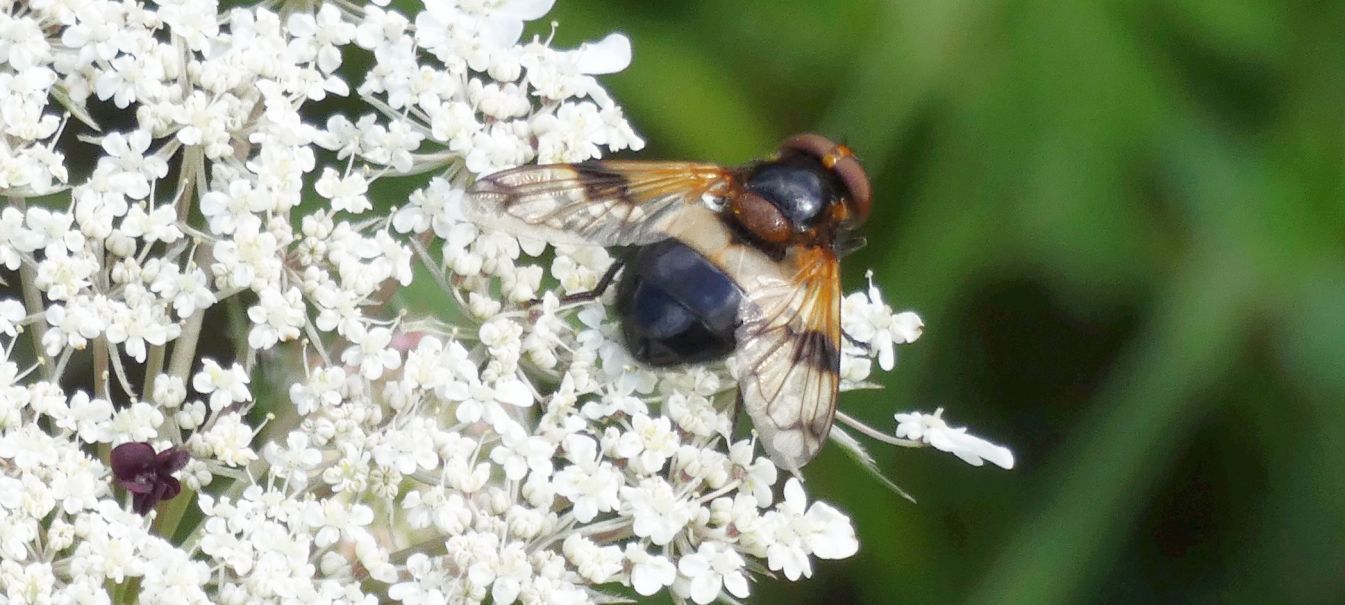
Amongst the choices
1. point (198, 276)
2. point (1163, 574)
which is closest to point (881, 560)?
point (1163, 574)

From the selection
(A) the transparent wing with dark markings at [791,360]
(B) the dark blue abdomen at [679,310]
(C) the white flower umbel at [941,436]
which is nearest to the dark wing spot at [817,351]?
(A) the transparent wing with dark markings at [791,360]

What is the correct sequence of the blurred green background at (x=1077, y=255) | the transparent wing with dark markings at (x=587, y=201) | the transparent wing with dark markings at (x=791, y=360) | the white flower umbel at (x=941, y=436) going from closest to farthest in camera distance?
1. the transparent wing with dark markings at (x=791, y=360)
2. the transparent wing with dark markings at (x=587, y=201)
3. the white flower umbel at (x=941, y=436)
4. the blurred green background at (x=1077, y=255)

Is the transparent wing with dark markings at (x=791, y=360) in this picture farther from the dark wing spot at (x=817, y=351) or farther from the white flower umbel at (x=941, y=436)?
the white flower umbel at (x=941, y=436)

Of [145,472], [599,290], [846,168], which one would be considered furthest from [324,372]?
[846,168]

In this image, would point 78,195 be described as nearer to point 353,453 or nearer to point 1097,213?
point 353,453

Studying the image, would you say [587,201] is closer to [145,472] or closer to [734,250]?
[734,250]

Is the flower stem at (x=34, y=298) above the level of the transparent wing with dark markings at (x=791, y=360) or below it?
below

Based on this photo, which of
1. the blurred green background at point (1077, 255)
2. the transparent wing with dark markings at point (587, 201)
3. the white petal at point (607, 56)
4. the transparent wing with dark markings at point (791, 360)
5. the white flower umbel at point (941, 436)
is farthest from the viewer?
the blurred green background at point (1077, 255)

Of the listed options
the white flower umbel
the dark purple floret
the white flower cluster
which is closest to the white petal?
the white flower cluster
